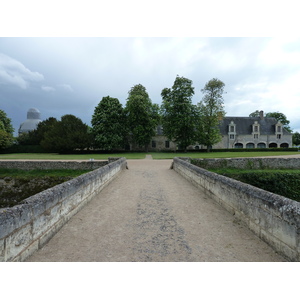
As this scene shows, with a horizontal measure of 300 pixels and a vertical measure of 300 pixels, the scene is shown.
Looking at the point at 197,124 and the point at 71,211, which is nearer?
the point at 71,211

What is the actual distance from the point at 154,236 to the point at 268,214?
1755mm

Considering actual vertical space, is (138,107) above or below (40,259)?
above

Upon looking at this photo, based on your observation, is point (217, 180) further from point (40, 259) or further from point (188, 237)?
point (40, 259)

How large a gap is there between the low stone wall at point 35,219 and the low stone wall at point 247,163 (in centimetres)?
1197

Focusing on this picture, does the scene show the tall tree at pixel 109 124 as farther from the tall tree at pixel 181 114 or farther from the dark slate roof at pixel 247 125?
the dark slate roof at pixel 247 125

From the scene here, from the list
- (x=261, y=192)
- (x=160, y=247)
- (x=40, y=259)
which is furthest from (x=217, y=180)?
(x=40, y=259)

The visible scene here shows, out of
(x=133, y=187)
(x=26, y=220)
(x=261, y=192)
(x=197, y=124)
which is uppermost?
(x=197, y=124)

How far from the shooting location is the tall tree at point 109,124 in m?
30.8

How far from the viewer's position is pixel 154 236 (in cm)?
319

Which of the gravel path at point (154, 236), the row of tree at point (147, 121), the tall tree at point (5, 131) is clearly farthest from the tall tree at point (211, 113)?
the tall tree at point (5, 131)

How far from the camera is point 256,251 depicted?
2.71 m

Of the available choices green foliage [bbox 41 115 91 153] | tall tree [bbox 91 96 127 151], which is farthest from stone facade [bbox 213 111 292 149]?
green foliage [bbox 41 115 91 153]

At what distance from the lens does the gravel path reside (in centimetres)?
260

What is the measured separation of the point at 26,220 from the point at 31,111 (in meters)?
81.7
